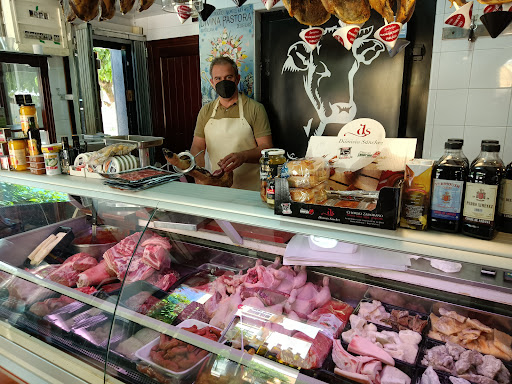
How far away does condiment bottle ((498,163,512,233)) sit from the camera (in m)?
1.03

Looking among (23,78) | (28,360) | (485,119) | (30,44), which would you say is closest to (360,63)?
(485,119)

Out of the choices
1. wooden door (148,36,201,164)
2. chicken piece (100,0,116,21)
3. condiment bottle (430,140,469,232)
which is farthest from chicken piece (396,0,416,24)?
wooden door (148,36,201,164)

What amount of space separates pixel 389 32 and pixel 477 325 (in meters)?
1.13

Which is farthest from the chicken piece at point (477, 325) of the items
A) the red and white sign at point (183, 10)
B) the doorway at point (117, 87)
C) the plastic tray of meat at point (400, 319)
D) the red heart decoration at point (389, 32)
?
the doorway at point (117, 87)

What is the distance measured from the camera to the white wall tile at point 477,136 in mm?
3074

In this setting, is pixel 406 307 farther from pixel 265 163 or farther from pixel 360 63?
pixel 360 63

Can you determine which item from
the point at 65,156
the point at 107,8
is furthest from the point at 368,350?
the point at 107,8

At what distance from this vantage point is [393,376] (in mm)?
1283

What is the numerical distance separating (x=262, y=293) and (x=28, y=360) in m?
1.07

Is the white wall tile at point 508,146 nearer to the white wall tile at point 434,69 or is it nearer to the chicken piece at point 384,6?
the white wall tile at point 434,69

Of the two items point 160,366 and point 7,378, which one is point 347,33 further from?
point 7,378

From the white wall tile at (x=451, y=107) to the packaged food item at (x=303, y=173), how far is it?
249 cm

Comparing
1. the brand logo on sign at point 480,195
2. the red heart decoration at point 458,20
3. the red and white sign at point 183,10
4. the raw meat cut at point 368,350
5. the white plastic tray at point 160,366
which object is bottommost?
the white plastic tray at point 160,366

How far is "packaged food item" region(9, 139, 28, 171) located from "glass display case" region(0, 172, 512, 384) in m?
0.07
